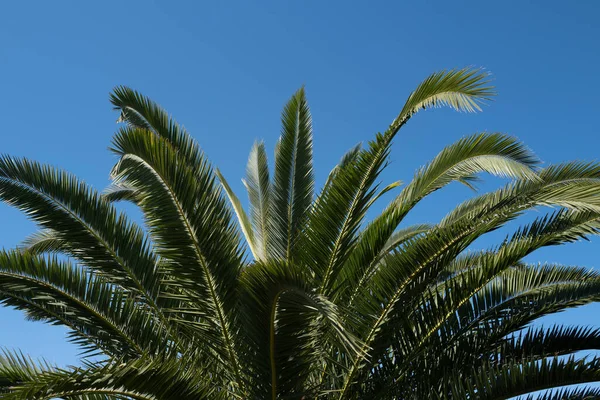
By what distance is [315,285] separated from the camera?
19.9 feet

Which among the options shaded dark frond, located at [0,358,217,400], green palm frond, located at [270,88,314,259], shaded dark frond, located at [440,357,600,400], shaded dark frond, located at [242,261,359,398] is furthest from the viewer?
green palm frond, located at [270,88,314,259]

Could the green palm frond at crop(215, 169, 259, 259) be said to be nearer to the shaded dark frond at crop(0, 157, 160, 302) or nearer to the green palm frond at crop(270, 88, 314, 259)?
the green palm frond at crop(270, 88, 314, 259)

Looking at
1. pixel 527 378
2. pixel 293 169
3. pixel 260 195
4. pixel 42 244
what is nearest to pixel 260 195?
pixel 260 195

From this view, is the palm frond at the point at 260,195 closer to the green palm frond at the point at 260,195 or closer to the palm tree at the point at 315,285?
the green palm frond at the point at 260,195

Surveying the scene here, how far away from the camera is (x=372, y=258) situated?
678 centimetres

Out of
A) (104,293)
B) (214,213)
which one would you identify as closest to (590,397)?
(214,213)

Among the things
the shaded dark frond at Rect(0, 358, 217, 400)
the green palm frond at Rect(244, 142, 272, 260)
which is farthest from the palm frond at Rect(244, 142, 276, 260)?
the shaded dark frond at Rect(0, 358, 217, 400)

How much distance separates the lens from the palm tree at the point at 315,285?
5.98 metres

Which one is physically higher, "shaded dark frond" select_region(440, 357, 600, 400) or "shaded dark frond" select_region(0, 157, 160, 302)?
"shaded dark frond" select_region(0, 157, 160, 302)

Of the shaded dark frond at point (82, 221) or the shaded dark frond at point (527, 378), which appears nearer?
the shaded dark frond at point (527, 378)

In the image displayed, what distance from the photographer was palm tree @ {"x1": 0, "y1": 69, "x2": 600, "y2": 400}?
5.98 metres

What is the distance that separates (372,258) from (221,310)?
1.62 metres

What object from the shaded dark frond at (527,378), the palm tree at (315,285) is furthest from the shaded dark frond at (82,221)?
the shaded dark frond at (527,378)

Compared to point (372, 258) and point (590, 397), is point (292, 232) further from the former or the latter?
point (590, 397)
